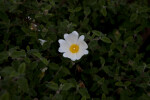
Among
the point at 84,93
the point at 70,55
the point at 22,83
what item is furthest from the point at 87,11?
the point at 22,83

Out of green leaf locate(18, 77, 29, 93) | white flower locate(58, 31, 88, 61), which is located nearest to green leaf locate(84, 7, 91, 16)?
white flower locate(58, 31, 88, 61)

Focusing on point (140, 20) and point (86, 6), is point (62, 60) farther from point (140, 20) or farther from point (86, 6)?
point (140, 20)

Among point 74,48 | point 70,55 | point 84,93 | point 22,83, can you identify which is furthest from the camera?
point 74,48

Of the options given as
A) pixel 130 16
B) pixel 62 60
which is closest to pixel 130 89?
pixel 62 60

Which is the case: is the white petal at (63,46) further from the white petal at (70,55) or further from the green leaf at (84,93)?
the green leaf at (84,93)

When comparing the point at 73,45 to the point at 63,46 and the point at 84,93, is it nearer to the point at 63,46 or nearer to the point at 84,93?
the point at 63,46

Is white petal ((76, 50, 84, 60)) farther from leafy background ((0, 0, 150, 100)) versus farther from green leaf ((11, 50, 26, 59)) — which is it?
green leaf ((11, 50, 26, 59))
